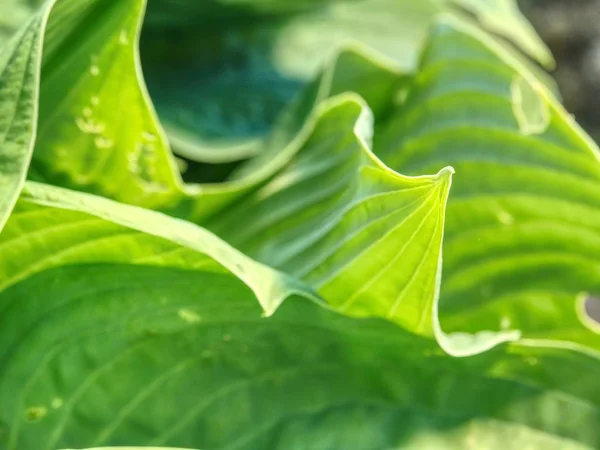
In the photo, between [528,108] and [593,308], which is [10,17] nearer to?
[528,108]

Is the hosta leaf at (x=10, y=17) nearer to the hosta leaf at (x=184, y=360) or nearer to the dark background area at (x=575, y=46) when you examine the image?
the hosta leaf at (x=184, y=360)

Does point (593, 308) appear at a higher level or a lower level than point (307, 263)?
lower

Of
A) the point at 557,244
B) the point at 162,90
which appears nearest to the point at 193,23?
the point at 162,90

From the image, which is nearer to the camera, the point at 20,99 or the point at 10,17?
the point at 20,99

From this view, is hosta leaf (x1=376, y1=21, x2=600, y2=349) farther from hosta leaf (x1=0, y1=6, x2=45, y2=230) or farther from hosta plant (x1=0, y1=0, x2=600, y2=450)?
hosta leaf (x1=0, y1=6, x2=45, y2=230)

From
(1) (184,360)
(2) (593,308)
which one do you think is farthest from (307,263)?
(2) (593,308)

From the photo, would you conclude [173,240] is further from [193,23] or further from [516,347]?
[193,23]

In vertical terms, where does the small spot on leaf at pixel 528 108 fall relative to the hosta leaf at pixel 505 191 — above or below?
above

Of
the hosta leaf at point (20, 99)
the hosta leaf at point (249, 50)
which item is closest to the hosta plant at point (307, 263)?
the hosta leaf at point (20, 99)
